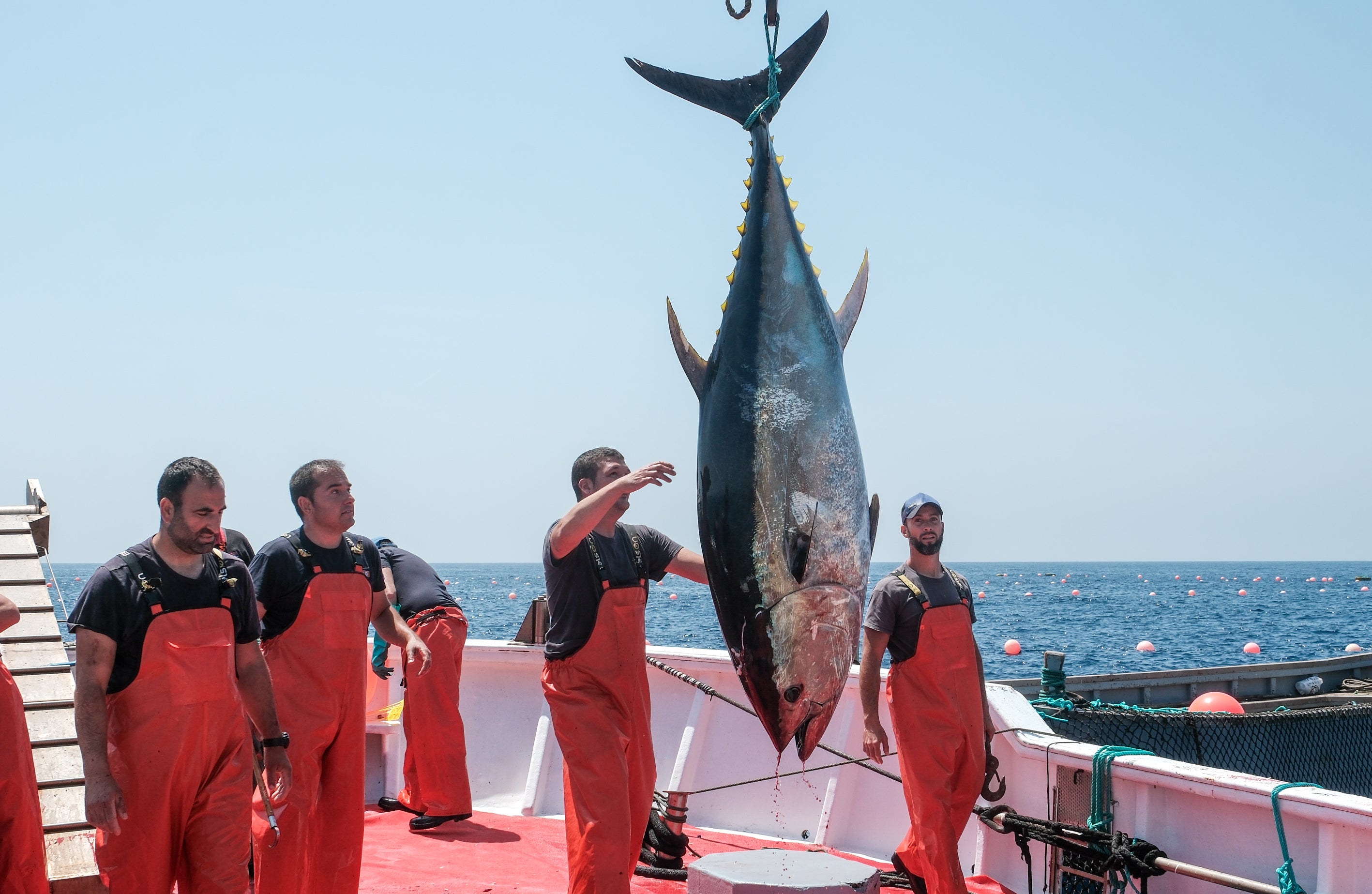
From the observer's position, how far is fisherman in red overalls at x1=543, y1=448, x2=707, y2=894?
3637 millimetres

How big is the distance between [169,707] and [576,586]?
1280 millimetres

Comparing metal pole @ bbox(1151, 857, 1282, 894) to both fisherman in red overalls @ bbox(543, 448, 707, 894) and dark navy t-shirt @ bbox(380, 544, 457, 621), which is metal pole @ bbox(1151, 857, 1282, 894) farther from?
dark navy t-shirt @ bbox(380, 544, 457, 621)

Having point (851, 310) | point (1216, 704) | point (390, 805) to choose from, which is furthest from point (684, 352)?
point (1216, 704)

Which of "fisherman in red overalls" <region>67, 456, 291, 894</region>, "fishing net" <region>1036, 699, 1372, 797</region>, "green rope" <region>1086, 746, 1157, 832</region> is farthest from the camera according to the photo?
"fishing net" <region>1036, 699, 1372, 797</region>

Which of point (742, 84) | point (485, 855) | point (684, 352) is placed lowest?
point (485, 855)

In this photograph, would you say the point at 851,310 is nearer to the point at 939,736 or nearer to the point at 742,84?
the point at 742,84

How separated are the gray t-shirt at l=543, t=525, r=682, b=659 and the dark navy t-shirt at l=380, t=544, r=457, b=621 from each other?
2120 millimetres

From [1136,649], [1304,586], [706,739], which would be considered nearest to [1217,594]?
[1304,586]

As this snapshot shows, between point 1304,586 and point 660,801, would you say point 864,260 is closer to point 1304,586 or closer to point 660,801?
point 660,801

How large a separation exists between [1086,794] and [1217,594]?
91.4 m

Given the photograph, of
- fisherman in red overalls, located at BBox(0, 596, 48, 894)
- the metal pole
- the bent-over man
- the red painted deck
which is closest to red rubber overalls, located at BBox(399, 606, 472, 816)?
the bent-over man

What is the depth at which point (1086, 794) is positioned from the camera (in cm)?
463

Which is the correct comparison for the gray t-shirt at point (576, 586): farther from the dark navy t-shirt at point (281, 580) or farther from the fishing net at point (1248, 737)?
the fishing net at point (1248, 737)

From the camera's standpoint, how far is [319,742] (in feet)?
12.4
